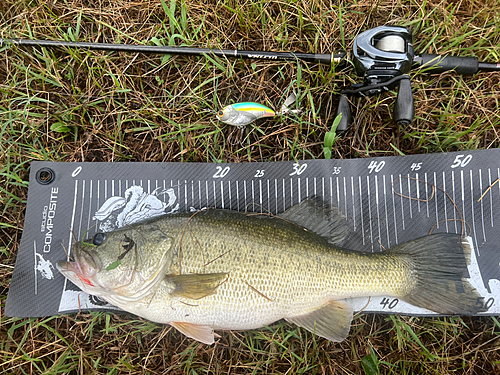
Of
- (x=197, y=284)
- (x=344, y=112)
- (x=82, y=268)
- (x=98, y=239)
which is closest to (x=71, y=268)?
(x=82, y=268)

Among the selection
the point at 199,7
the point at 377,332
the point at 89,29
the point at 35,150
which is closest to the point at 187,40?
the point at 199,7

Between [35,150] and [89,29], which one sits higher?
[89,29]

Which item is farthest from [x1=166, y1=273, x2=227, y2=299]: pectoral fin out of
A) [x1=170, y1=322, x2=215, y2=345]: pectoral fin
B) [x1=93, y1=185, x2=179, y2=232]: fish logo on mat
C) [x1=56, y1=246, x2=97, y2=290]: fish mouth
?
[x1=93, y1=185, x2=179, y2=232]: fish logo on mat

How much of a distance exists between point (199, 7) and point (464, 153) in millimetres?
2447

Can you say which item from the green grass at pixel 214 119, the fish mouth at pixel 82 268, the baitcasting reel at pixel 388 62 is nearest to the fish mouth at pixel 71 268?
the fish mouth at pixel 82 268

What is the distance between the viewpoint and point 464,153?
7.91 ft

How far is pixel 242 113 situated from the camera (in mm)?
2414

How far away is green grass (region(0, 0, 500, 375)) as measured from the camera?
7.65 feet

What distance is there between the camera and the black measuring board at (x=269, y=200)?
2342 mm

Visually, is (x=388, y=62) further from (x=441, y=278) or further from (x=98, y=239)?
(x=98, y=239)

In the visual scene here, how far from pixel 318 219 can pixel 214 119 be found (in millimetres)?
1143

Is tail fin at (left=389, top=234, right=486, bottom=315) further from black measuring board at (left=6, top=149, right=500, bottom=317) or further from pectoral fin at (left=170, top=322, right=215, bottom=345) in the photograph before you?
pectoral fin at (left=170, top=322, right=215, bottom=345)

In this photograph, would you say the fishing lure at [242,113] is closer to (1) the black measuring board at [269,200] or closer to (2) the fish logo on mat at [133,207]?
(1) the black measuring board at [269,200]

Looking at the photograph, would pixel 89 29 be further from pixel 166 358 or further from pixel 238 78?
pixel 166 358
